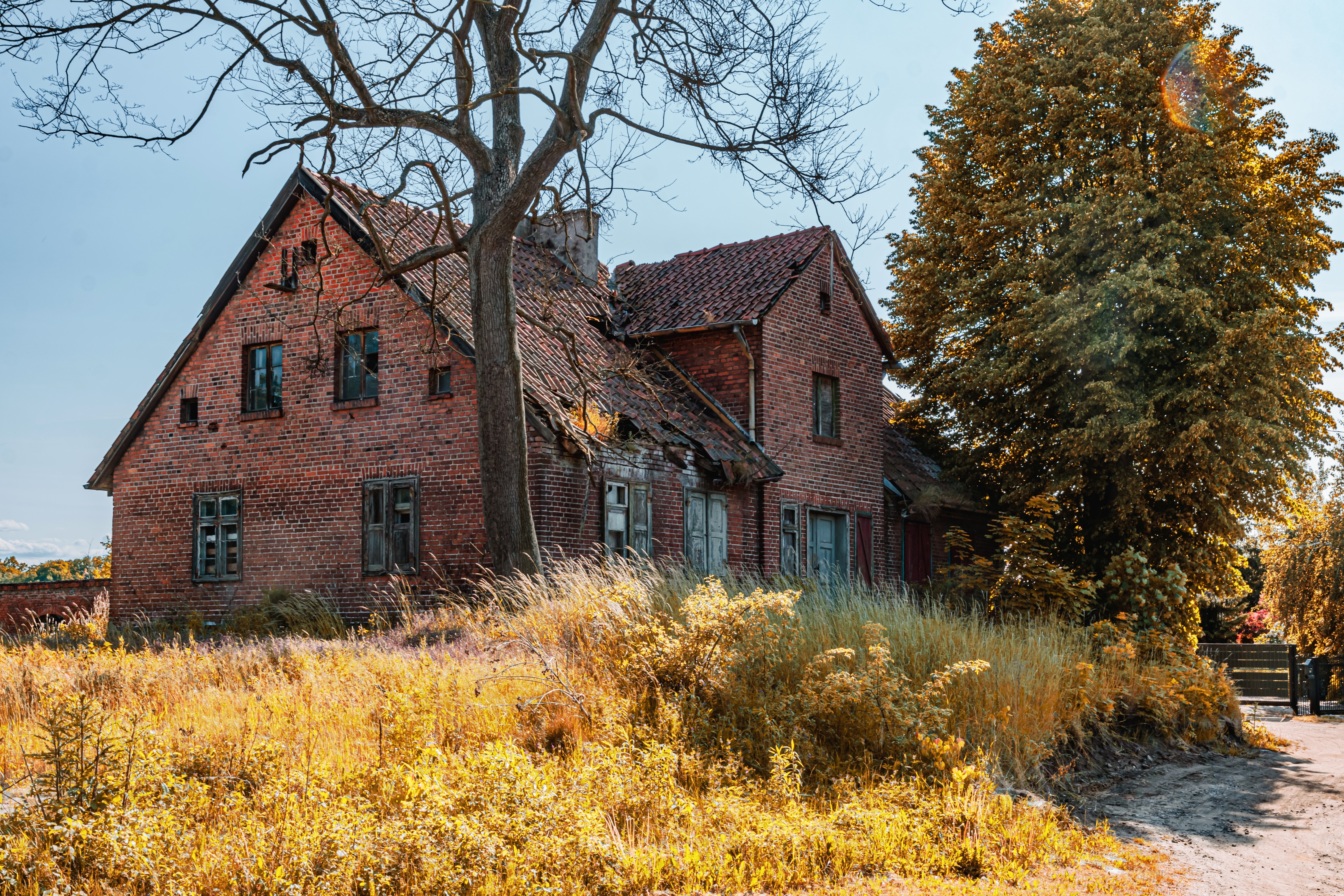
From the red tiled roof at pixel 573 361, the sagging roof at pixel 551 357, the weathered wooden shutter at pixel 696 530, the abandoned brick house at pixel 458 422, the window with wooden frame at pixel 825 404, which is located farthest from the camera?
the window with wooden frame at pixel 825 404

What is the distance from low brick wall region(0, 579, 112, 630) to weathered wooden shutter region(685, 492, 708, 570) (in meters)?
11.5

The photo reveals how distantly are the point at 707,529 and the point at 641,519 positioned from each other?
67.6 inches

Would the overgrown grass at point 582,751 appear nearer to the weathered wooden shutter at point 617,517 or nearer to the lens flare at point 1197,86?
the weathered wooden shutter at point 617,517

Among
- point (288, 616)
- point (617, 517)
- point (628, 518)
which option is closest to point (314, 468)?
point (288, 616)

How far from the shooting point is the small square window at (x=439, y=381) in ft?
55.9

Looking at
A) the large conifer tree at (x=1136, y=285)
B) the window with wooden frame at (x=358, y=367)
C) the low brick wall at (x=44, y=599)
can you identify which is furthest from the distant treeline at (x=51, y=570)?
the large conifer tree at (x=1136, y=285)

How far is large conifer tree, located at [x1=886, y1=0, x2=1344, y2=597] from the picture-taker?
64.6 ft

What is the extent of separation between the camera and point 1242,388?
768 inches

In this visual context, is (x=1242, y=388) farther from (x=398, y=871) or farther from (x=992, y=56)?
(x=398, y=871)

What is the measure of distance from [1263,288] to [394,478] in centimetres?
1583

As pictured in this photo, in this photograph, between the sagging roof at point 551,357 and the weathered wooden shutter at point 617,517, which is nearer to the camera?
the sagging roof at point 551,357

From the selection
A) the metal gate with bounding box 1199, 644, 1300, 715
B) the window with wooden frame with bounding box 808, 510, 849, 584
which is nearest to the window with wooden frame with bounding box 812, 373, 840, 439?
the window with wooden frame with bounding box 808, 510, 849, 584

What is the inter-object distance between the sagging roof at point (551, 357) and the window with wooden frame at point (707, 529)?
1.55 feet

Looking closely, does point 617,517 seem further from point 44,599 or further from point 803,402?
point 44,599
